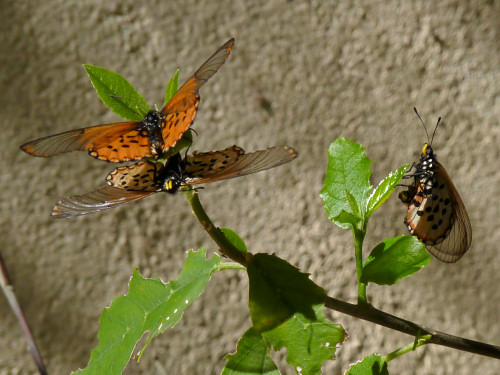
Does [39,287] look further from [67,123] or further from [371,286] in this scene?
[371,286]

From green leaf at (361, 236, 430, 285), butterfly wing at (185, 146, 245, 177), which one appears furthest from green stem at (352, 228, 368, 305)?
butterfly wing at (185, 146, 245, 177)

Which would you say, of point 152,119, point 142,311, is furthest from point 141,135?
point 142,311

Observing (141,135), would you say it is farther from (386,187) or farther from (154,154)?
(386,187)

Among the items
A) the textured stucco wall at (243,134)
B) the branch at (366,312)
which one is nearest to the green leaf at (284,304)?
the branch at (366,312)

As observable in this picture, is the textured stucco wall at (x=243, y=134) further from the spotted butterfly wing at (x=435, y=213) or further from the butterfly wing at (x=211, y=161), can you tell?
the butterfly wing at (x=211, y=161)

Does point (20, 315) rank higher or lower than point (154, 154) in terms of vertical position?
lower

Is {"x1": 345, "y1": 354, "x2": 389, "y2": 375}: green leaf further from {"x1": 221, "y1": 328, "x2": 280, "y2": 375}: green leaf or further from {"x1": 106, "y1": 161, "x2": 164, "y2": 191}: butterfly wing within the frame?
{"x1": 106, "y1": 161, "x2": 164, "y2": 191}: butterfly wing
